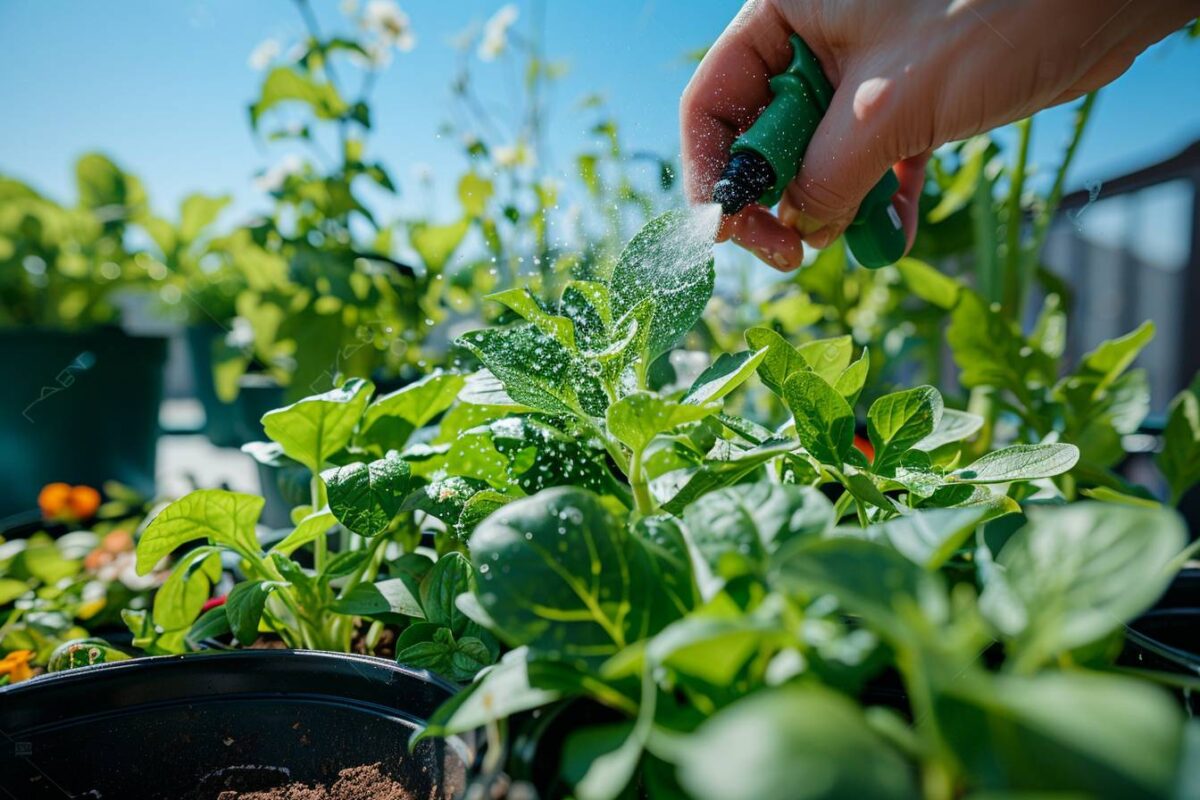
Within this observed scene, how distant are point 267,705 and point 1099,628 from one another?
0.33 metres

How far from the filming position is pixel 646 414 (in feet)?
0.98

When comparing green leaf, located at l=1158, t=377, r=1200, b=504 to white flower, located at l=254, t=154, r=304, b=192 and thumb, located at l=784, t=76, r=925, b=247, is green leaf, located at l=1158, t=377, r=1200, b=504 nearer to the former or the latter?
thumb, located at l=784, t=76, r=925, b=247

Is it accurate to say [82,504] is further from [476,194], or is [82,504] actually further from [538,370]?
[538,370]

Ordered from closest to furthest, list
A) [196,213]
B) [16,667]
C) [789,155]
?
[16,667], [789,155], [196,213]

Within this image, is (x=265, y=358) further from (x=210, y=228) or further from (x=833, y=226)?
(x=833, y=226)

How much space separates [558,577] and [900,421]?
19 cm

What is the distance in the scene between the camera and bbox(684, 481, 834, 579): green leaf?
238 mm

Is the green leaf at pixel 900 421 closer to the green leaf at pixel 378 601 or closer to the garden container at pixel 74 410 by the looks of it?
the green leaf at pixel 378 601

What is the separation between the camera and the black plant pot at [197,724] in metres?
0.35

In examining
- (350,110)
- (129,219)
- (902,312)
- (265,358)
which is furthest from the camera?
(129,219)

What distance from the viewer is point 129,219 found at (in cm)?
158

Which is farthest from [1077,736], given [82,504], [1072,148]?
[82,504]

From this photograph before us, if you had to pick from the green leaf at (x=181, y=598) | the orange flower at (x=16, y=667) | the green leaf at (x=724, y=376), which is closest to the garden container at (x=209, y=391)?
the orange flower at (x=16, y=667)

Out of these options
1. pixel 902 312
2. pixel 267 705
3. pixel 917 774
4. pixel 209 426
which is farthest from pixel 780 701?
pixel 209 426
